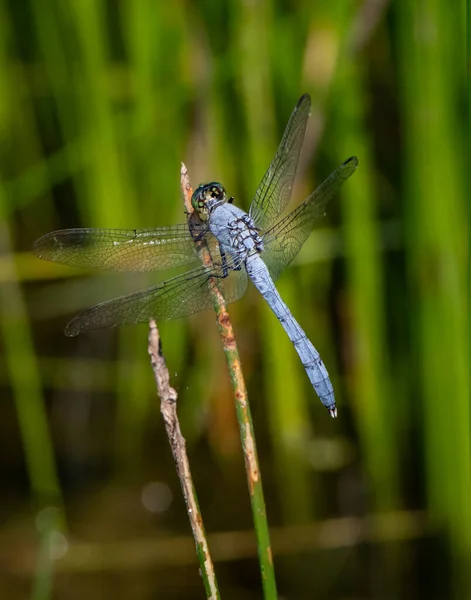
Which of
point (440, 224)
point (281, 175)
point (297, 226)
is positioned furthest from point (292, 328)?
point (440, 224)

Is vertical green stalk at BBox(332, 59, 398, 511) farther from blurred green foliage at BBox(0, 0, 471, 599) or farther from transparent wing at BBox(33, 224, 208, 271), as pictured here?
transparent wing at BBox(33, 224, 208, 271)

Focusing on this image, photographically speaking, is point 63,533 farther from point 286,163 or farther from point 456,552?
point 286,163

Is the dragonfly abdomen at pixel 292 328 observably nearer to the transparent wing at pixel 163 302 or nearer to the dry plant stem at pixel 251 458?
the transparent wing at pixel 163 302

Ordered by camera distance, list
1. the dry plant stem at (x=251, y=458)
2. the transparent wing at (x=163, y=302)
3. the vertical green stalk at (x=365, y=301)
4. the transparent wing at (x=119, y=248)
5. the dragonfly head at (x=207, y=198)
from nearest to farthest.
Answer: the dry plant stem at (x=251, y=458) → the transparent wing at (x=163, y=302) → the transparent wing at (x=119, y=248) → the dragonfly head at (x=207, y=198) → the vertical green stalk at (x=365, y=301)

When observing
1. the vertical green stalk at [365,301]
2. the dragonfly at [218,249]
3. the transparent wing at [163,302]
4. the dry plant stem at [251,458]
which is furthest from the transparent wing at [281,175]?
the dry plant stem at [251,458]

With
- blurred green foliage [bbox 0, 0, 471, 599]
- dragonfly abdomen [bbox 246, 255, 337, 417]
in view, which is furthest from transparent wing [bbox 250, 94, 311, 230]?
blurred green foliage [bbox 0, 0, 471, 599]

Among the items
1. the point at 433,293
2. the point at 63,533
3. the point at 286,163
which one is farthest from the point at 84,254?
the point at 63,533

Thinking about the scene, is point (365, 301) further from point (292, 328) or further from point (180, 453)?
point (180, 453)
